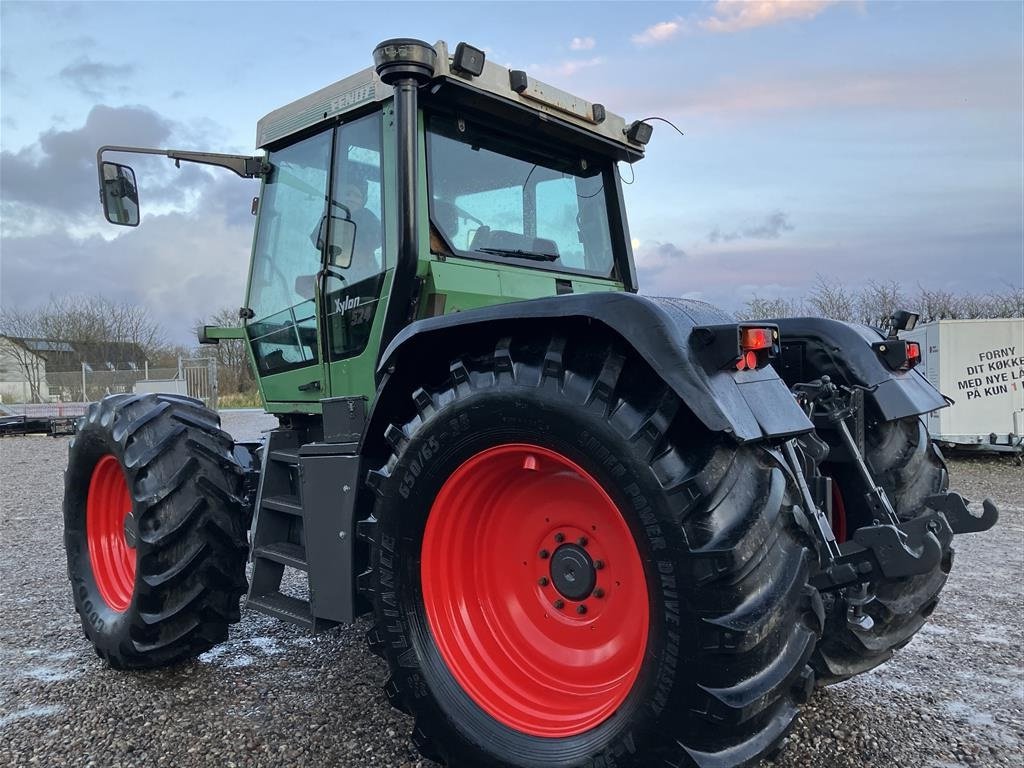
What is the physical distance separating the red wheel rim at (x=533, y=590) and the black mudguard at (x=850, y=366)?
1.15 meters

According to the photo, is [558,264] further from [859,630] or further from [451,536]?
[859,630]

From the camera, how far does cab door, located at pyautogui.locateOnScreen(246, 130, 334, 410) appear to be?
3.54 metres

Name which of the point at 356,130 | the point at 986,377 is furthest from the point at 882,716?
the point at 986,377

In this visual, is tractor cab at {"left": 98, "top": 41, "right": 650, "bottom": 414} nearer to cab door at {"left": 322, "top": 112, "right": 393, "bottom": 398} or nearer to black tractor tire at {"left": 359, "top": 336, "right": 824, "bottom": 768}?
cab door at {"left": 322, "top": 112, "right": 393, "bottom": 398}

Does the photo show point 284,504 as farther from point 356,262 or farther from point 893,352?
point 893,352

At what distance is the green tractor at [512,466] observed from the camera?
1.87m

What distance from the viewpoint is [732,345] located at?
187cm

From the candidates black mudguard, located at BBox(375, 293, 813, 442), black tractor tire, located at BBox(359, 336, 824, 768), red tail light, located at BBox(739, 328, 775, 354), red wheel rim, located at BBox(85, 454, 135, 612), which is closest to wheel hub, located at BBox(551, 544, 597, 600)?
black tractor tire, located at BBox(359, 336, 824, 768)

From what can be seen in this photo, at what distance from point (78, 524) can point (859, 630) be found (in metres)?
3.76

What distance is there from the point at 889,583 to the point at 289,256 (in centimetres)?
301

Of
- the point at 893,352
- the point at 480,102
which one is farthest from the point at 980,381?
the point at 480,102

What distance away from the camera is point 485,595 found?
2535 mm

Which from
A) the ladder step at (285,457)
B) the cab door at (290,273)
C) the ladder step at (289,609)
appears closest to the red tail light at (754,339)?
the ladder step at (289,609)

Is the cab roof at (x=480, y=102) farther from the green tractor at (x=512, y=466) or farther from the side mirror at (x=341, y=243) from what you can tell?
the side mirror at (x=341, y=243)
